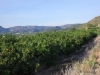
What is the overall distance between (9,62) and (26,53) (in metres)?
1.29

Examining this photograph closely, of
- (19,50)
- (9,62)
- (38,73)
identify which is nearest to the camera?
(9,62)

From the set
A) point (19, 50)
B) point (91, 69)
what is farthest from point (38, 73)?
point (91, 69)

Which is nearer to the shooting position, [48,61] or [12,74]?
[12,74]

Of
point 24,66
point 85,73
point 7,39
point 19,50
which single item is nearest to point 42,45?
point 19,50

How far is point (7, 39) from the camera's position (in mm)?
18141

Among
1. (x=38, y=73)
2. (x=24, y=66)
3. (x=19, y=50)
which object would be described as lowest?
(x=38, y=73)

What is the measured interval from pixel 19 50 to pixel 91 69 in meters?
4.42

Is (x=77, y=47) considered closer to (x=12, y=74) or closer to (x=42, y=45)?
(x=42, y=45)

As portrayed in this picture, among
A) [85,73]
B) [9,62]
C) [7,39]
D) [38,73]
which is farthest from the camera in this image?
[7,39]

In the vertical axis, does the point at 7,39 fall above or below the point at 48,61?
above

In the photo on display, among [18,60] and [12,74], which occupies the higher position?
[18,60]

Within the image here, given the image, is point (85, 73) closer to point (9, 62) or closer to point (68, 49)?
point (9, 62)

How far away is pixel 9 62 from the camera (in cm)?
978

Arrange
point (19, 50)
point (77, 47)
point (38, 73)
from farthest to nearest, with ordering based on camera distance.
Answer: point (77, 47) < point (38, 73) < point (19, 50)
